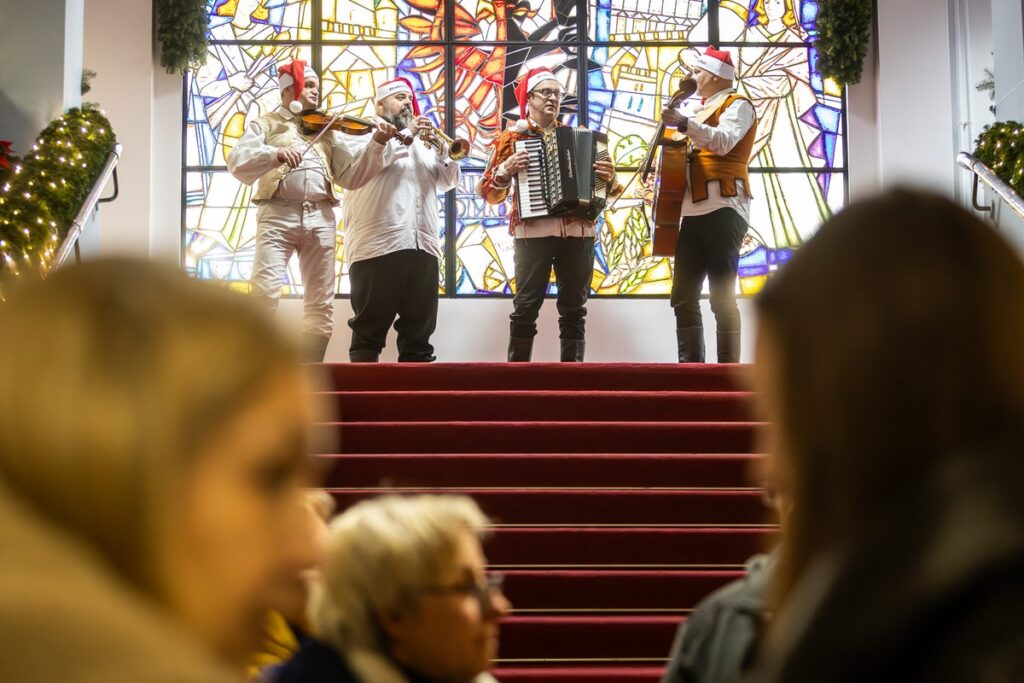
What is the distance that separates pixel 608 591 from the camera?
15.2 ft

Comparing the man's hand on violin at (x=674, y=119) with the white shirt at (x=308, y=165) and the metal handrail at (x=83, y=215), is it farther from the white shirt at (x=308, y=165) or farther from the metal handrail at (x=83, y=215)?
the metal handrail at (x=83, y=215)

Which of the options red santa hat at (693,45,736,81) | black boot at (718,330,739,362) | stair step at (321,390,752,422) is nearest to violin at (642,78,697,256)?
red santa hat at (693,45,736,81)

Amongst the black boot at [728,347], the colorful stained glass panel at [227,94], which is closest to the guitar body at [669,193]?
the black boot at [728,347]

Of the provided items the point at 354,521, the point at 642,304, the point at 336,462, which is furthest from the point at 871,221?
the point at 642,304

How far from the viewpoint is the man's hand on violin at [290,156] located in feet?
24.4

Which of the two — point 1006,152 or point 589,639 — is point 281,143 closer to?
point 1006,152

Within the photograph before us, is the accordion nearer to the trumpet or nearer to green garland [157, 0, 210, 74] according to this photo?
the trumpet

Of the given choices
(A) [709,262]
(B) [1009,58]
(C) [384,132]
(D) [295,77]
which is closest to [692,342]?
(A) [709,262]

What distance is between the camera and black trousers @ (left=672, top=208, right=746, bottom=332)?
741 centimetres

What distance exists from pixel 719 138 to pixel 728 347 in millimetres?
1124

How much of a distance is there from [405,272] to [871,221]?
6.99 meters

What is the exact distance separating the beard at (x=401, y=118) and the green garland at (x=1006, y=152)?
10.3 ft

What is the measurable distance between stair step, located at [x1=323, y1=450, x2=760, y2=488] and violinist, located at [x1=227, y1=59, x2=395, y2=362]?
7.65 ft

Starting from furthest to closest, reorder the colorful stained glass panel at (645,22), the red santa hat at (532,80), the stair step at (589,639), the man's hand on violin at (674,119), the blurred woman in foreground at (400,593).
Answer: the colorful stained glass panel at (645,22), the red santa hat at (532,80), the man's hand on violin at (674,119), the stair step at (589,639), the blurred woman in foreground at (400,593)
